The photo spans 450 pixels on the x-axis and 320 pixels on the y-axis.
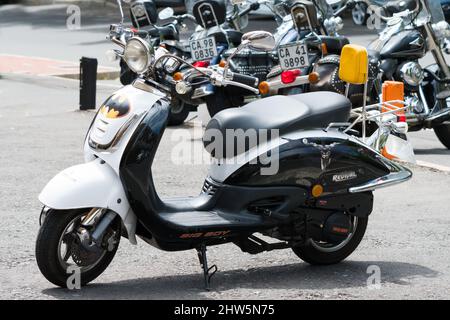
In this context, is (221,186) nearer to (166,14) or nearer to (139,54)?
(139,54)

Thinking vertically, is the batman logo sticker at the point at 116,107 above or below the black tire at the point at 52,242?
above

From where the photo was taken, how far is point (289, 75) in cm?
1059

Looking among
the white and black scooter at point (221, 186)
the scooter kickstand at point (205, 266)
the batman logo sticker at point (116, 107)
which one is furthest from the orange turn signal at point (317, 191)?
the batman logo sticker at point (116, 107)

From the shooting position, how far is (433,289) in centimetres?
608

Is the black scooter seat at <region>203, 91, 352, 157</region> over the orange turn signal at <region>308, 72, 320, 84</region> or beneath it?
over

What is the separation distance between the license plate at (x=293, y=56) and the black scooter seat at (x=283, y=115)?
13.7 ft

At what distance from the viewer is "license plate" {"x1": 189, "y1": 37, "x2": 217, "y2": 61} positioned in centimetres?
1166

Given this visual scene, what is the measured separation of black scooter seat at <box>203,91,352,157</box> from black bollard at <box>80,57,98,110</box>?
6.96 m

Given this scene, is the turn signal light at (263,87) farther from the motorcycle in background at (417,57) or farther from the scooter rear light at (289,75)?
the motorcycle in background at (417,57)

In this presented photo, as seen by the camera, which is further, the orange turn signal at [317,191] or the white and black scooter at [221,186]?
the orange turn signal at [317,191]

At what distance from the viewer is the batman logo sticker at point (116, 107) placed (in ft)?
19.4

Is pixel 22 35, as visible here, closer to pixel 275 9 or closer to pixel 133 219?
pixel 275 9

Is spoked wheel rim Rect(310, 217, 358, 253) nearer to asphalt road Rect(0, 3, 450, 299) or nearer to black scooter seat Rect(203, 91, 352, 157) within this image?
asphalt road Rect(0, 3, 450, 299)

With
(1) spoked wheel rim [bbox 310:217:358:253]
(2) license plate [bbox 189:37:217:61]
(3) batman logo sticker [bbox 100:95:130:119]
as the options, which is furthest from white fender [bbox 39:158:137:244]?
(2) license plate [bbox 189:37:217:61]
